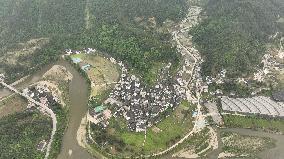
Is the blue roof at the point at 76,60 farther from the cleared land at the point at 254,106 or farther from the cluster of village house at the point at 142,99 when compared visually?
the cleared land at the point at 254,106

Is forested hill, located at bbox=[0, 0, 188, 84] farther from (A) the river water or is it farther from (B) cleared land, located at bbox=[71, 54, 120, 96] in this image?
(A) the river water

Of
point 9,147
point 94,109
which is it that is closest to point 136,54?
point 94,109

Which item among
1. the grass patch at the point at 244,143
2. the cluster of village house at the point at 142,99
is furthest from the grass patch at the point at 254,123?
the cluster of village house at the point at 142,99

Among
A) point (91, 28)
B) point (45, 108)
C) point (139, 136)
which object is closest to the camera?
point (139, 136)

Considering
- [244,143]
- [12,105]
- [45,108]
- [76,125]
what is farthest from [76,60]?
[244,143]

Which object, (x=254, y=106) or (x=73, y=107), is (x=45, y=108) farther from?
(x=254, y=106)

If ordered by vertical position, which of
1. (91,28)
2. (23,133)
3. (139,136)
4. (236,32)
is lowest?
(23,133)
